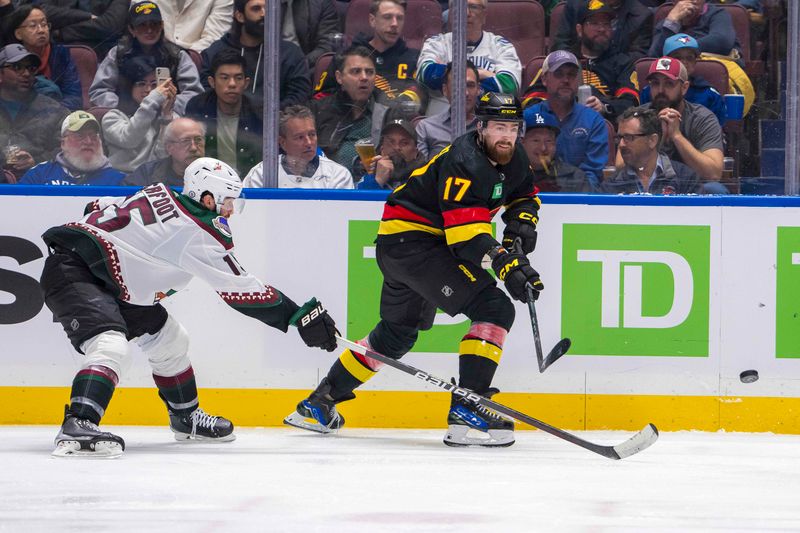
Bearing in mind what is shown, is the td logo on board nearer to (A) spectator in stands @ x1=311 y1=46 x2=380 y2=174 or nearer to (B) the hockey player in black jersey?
(B) the hockey player in black jersey

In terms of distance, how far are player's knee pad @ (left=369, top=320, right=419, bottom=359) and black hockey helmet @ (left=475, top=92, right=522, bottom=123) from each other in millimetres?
816

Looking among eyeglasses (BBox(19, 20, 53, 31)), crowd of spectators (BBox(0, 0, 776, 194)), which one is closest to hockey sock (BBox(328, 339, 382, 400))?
crowd of spectators (BBox(0, 0, 776, 194))

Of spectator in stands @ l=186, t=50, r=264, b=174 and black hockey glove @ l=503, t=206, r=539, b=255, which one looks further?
spectator in stands @ l=186, t=50, r=264, b=174

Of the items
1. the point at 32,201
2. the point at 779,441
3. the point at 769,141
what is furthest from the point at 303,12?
the point at 779,441

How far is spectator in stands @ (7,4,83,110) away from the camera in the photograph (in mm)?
4672

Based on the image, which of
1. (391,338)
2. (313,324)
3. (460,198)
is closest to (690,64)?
(460,198)

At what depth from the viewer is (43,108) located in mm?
4676

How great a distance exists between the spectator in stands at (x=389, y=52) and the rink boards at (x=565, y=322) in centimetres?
45

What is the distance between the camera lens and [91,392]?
12.2 feet

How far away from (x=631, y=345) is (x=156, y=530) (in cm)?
240

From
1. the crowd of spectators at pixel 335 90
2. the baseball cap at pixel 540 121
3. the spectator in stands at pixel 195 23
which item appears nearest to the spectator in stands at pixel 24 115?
the crowd of spectators at pixel 335 90

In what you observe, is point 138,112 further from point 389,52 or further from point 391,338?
point 391,338

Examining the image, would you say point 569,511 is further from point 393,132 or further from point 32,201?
point 32,201

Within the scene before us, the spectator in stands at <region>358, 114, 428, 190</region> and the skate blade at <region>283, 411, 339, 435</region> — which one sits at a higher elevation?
the spectator in stands at <region>358, 114, 428, 190</region>
